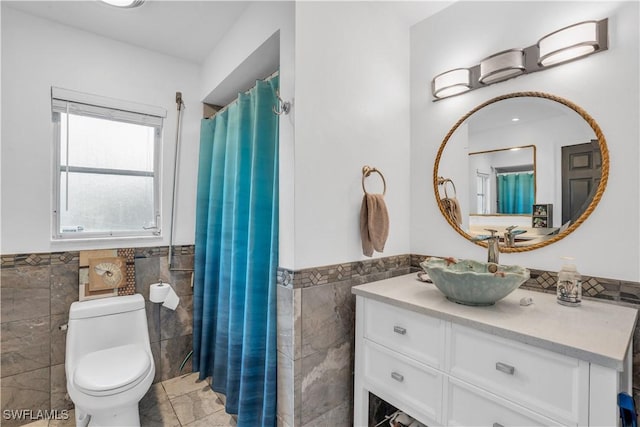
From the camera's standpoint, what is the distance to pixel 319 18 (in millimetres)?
1472

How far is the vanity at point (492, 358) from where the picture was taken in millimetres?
849

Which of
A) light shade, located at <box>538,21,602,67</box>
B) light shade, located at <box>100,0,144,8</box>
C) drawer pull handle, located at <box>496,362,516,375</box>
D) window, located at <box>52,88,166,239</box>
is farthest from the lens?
window, located at <box>52,88,166,239</box>

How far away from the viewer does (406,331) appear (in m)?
1.28

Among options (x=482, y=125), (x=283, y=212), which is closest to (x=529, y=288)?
(x=482, y=125)

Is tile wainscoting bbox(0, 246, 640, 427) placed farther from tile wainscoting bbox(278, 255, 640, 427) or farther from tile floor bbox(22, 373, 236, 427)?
tile floor bbox(22, 373, 236, 427)

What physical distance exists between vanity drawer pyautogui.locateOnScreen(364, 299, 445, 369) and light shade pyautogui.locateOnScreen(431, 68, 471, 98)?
51.2 inches

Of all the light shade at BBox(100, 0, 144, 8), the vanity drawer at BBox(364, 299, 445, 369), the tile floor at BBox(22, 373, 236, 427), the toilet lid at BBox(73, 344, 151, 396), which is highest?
the light shade at BBox(100, 0, 144, 8)

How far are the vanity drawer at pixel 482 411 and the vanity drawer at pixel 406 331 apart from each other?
11cm

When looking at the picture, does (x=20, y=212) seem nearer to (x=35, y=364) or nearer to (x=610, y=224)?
(x=35, y=364)

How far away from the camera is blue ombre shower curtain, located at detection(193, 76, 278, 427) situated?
1.60 meters

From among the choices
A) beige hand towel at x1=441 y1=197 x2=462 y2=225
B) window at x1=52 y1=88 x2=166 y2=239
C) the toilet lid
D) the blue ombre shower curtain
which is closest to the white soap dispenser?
beige hand towel at x1=441 y1=197 x2=462 y2=225

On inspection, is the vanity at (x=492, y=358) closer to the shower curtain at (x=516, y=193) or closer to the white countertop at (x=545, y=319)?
the white countertop at (x=545, y=319)

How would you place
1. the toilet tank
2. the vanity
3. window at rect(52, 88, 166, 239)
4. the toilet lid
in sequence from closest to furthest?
the vanity < the toilet lid < the toilet tank < window at rect(52, 88, 166, 239)

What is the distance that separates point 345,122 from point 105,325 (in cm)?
196
